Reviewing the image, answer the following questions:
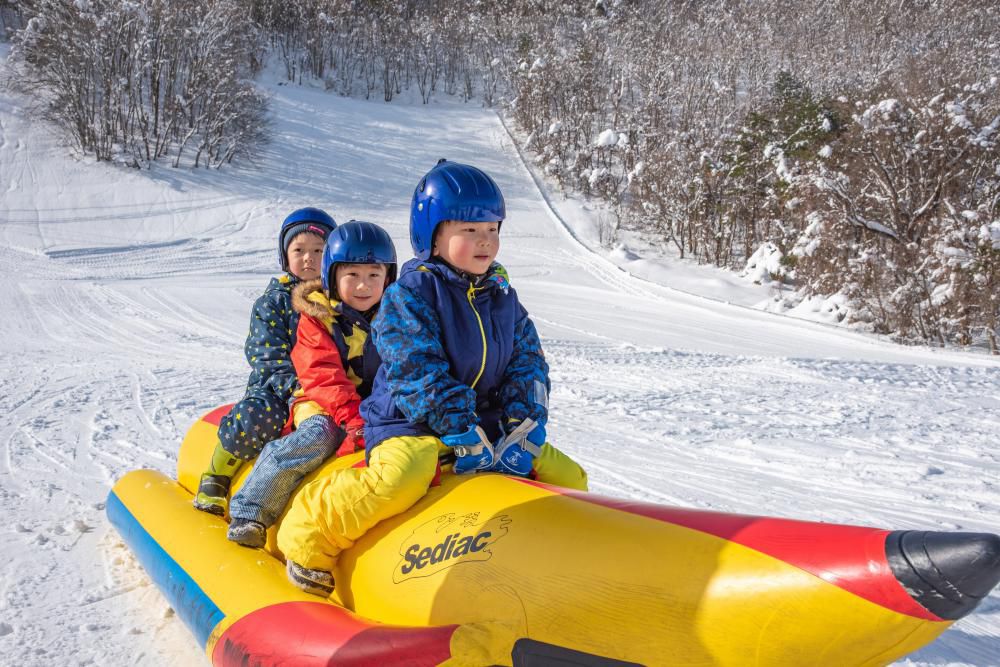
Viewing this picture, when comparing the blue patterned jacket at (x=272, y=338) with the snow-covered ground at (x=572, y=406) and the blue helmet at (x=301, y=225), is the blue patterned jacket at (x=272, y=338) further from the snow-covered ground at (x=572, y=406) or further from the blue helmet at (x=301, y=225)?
the snow-covered ground at (x=572, y=406)

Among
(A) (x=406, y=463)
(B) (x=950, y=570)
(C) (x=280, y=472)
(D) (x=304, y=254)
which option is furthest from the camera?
(D) (x=304, y=254)

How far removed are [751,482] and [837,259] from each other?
564 inches

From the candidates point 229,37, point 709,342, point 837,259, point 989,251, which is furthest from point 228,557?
point 229,37

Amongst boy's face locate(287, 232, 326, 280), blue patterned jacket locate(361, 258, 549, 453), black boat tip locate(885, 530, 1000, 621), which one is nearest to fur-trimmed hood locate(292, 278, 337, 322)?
boy's face locate(287, 232, 326, 280)

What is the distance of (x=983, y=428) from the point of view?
5789 mm

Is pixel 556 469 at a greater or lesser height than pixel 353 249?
lesser

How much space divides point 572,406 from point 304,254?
333 centimetres

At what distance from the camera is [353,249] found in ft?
11.8

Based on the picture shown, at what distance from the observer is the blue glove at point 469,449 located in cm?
270

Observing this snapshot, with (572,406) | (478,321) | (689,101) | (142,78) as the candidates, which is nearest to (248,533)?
(478,321)

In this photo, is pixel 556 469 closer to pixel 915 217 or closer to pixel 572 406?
pixel 572 406

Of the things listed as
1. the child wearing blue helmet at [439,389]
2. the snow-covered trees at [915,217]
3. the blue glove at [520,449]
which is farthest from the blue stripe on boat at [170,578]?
the snow-covered trees at [915,217]

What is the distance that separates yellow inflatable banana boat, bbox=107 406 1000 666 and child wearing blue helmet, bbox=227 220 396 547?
21 cm

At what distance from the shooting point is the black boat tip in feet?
4.75
